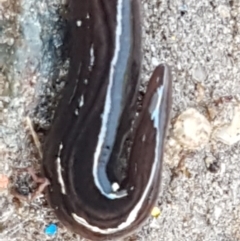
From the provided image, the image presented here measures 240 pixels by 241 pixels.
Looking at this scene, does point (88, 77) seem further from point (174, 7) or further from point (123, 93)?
point (174, 7)

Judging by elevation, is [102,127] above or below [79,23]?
below

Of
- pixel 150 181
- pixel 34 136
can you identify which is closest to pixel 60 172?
pixel 34 136

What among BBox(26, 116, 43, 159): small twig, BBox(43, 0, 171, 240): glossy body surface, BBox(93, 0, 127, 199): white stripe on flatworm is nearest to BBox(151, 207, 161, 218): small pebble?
BBox(43, 0, 171, 240): glossy body surface

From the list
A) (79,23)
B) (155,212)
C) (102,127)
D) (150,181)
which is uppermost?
(79,23)

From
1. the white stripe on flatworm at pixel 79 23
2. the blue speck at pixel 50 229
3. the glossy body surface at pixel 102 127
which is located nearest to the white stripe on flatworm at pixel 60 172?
the glossy body surface at pixel 102 127

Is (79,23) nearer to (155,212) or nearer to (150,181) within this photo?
(150,181)

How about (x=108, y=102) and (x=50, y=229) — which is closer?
(x=108, y=102)

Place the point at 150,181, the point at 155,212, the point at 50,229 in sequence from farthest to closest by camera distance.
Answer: the point at 155,212
the point at 50,229
the point at 150,181

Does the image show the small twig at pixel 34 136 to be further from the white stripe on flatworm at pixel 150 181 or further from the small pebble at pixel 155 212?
the small pebble at pixel 155 212
